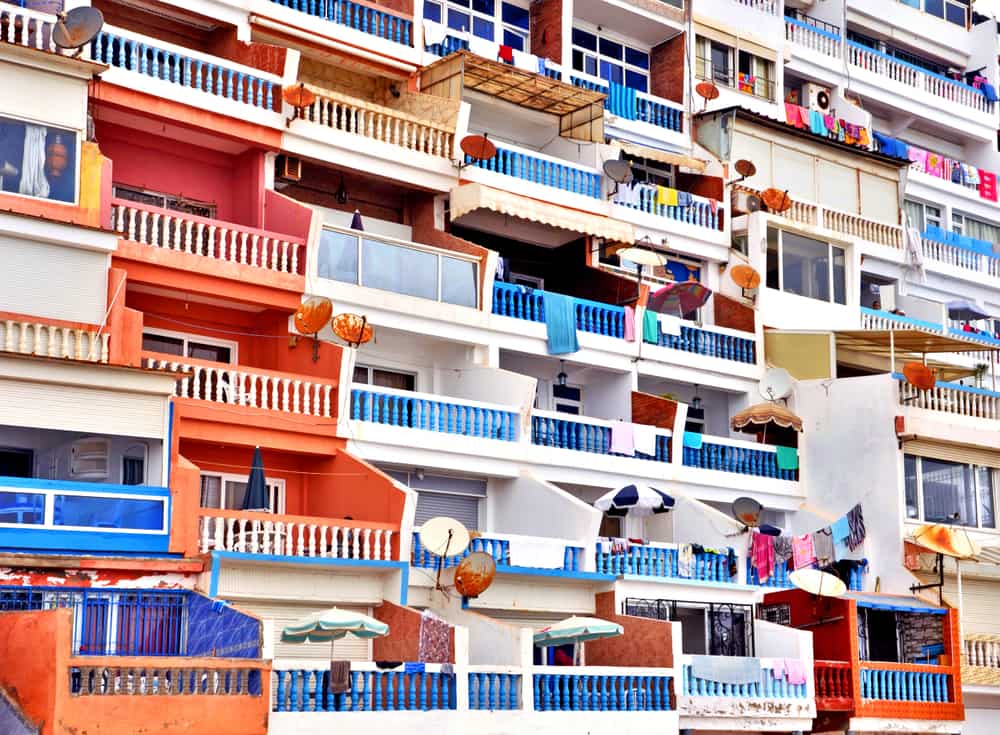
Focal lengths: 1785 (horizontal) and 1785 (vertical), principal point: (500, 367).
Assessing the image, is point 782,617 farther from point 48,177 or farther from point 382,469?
point 48,177

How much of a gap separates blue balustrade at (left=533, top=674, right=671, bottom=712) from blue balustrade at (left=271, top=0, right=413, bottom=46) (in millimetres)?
15611

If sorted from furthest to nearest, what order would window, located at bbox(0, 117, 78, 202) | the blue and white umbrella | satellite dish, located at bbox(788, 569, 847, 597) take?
the blue and white umbrella → satellite dish, located at bbox(788, 569, 847, 597) → window, located at bbox(0, 117, 78, 202)

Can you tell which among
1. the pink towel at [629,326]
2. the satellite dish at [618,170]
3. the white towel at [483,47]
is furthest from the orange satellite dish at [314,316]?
the satellite dish at [618,170]

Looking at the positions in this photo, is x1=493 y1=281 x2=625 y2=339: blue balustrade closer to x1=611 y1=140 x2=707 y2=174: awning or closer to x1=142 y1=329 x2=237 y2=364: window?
x1=611 y1=140 x2=707 y2=174: awning

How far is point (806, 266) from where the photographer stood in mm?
45156

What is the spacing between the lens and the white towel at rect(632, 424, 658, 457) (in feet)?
126

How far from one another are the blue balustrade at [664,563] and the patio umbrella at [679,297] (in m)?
6.68

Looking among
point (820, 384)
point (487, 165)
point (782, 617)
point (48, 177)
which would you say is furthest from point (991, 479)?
point (48, 177)

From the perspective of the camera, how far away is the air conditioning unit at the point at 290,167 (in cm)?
3638

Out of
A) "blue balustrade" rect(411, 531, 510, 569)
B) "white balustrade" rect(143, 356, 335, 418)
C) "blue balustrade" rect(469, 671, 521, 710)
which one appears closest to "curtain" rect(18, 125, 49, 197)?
"white balustrade" rect(143, 356, 335, 418)

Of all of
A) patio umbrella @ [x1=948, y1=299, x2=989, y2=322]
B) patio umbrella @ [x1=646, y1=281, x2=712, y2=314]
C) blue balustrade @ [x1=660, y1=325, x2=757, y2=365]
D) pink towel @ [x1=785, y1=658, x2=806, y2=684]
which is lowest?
pink towel @ [x1=785, y1=658, x2=806, y2=684]

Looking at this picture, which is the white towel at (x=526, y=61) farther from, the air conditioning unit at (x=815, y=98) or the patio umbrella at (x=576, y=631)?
the patio umbrella at (x=576, y=631)

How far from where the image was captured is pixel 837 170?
48.0m

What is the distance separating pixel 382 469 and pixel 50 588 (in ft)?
31.1
